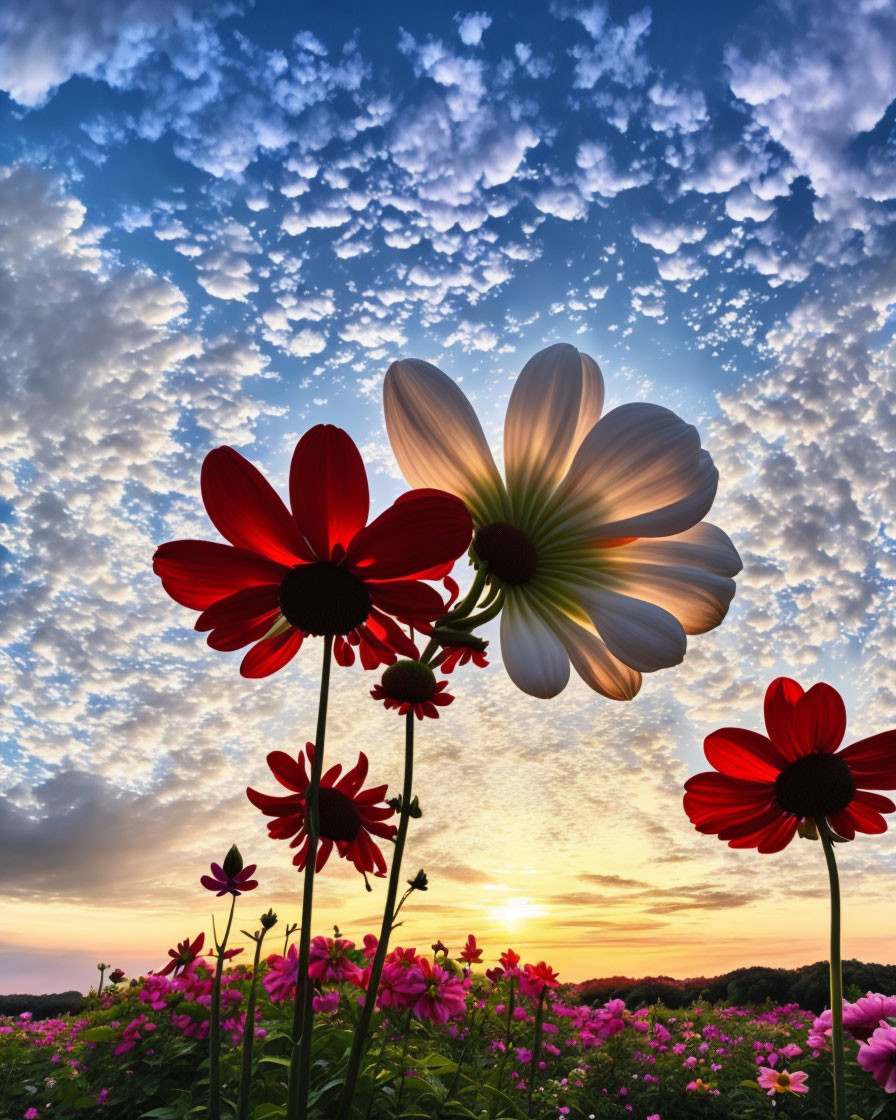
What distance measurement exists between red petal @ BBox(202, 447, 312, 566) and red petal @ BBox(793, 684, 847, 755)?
2.73 feet

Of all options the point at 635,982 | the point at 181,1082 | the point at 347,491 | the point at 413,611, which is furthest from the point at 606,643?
the point at 635,982

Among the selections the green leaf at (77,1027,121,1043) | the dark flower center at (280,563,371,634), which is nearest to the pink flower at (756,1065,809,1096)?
the green leaf at (77,1027,121,1043)

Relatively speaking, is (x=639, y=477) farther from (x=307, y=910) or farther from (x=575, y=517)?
(x=307, y=910)

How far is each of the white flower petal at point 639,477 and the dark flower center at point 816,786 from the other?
547 mm

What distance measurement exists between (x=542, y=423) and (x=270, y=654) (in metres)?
0.45

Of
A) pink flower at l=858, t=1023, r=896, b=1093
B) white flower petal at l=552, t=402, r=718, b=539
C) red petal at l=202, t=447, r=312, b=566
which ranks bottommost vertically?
pink flower at l=858, t=1023, r=896, b=1093

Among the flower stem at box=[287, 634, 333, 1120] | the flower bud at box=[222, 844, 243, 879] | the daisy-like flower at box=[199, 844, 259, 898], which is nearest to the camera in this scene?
the flower stem at box=[287, 634, 333, 1120]

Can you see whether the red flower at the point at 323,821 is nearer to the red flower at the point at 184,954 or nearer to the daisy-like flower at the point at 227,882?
the daisy-like flower at the point at 227,882

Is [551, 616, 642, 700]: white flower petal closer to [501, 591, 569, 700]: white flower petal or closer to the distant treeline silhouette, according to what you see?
[501, 591, 569, 700]: white flower petal

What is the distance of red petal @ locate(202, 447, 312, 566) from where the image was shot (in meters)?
0.83

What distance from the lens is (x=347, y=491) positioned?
84cm

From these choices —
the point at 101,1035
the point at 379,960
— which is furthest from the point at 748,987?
the point at 379,960

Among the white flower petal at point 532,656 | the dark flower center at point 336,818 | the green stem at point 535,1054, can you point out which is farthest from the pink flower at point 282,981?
the white flower petal at point 532,656

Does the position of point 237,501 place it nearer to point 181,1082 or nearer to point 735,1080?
point 181,1082
